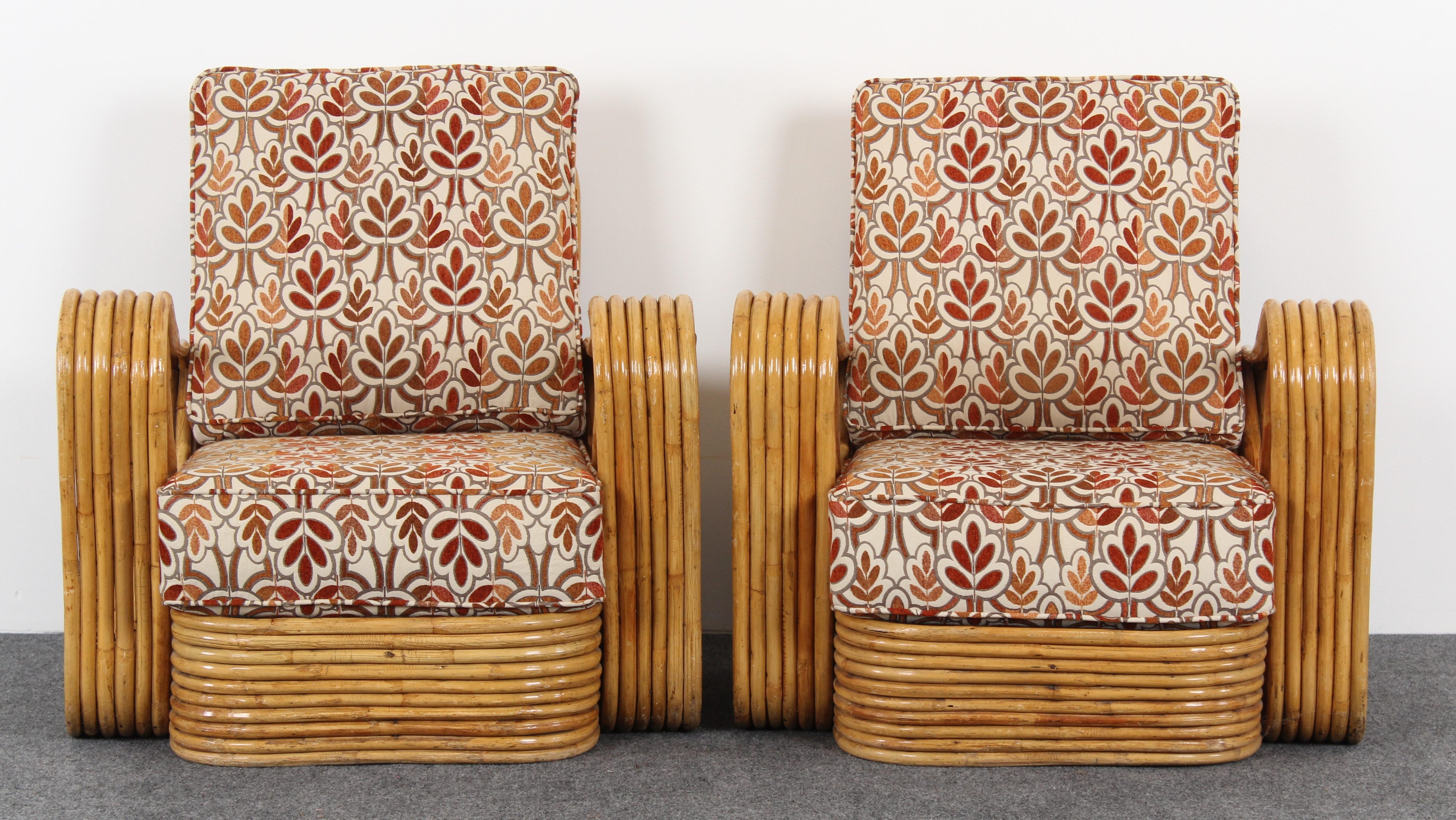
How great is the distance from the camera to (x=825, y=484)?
187 centimetres

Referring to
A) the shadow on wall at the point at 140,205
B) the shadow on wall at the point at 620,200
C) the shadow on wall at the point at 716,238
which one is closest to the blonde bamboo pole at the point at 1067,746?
the shadow on wall at the point at 716,238

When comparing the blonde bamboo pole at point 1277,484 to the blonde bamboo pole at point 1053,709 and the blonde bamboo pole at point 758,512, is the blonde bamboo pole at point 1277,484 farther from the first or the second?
the blonde bamboo pole at point 758,512

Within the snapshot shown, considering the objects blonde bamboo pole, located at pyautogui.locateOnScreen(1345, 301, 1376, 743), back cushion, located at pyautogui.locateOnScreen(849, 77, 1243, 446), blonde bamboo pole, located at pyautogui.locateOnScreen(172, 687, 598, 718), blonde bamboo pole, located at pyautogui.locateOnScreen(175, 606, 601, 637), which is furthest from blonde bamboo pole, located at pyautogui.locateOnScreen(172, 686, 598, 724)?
blonde bamboo pole, located at pyautogui.locateOnScreen(1345, 301, 1376, 743)

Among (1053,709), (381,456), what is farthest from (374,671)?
(1053,709)

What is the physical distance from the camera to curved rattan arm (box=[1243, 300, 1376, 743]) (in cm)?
180

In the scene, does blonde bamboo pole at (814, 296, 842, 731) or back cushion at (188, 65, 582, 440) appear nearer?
blonde bamboo pole at (814, 296, 842, 731)

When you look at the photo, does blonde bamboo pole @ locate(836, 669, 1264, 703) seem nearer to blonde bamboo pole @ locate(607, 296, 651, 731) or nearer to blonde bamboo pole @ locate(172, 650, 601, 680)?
blonde bamboo pole @ locate(607, 296, 651, 731)

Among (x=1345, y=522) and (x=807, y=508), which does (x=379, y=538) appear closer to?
(x=807, y=508)

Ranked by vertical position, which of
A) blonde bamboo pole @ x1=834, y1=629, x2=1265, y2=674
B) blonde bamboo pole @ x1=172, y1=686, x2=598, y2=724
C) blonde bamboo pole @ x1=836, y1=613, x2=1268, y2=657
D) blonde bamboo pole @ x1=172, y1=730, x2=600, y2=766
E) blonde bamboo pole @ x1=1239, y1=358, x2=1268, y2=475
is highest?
blonde bamboo pole @ x1=1239, y1=358, x2=1268, y2=475

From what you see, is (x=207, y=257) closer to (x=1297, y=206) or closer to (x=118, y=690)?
(x=118, y=690)

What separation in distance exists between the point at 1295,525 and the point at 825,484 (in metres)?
0.70

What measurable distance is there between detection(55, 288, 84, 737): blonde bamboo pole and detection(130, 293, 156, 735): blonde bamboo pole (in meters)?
0.08

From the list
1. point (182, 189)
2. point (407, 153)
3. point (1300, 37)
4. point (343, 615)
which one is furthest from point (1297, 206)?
point (182, 189)

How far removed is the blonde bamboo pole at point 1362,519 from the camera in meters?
1.79
